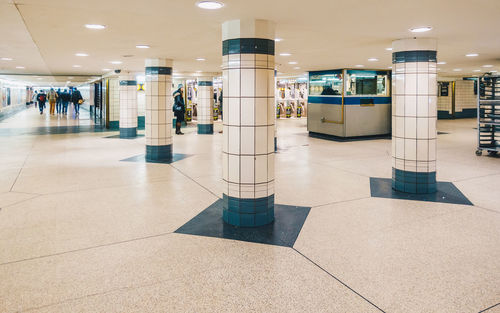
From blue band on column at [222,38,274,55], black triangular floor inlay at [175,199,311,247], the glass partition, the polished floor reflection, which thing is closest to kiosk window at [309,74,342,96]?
the glass partition

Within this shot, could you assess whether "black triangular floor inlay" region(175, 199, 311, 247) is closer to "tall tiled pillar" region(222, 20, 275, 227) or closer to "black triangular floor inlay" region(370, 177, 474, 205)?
"tall tiled pillar" region(222, 20, 275, 227)

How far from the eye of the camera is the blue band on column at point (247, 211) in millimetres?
4297

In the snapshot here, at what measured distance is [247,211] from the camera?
169 inches

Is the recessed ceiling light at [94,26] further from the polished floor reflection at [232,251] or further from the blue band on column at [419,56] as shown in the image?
the blue band on column at [419,56]

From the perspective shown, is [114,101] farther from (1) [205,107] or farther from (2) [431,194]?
(2) [431,194]

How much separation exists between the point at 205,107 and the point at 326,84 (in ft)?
17.3

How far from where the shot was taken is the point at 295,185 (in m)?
6.27

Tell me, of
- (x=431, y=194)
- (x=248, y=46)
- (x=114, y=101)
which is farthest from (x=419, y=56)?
(x=114, y=101)

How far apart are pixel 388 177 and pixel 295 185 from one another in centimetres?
199

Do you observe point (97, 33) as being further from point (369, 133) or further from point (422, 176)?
point (369, 133)

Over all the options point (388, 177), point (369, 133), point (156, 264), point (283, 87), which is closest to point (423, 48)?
point (388, 177)

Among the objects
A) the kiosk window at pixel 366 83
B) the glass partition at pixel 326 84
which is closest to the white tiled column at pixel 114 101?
the glass partition at pixel 326 84

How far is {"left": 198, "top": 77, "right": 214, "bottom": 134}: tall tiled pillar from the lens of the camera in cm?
1522

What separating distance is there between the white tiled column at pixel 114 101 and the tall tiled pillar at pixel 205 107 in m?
3.88
